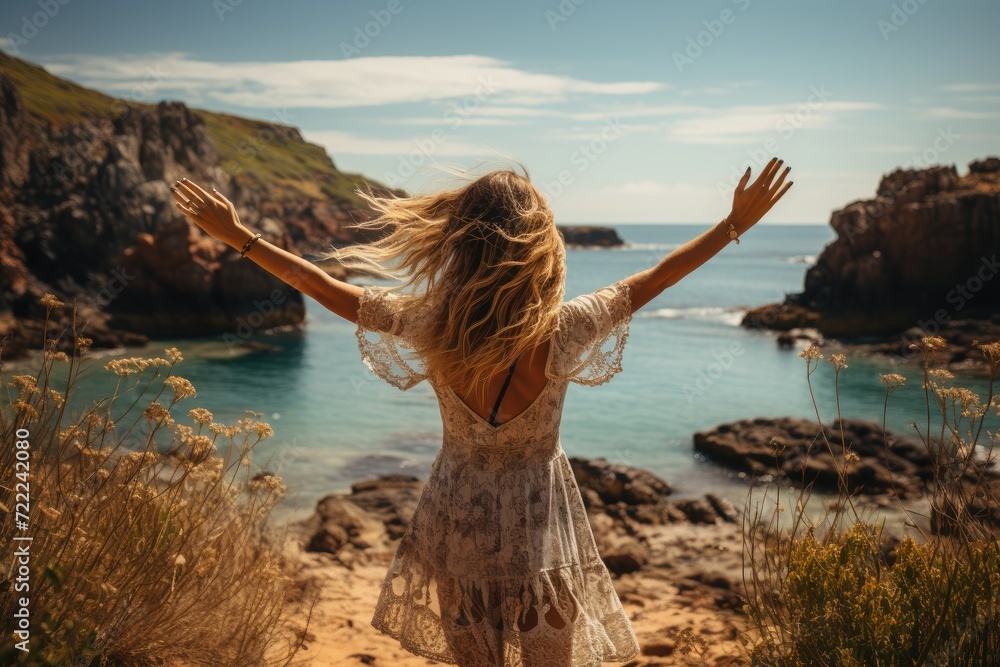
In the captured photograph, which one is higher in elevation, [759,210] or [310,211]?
[310,211]

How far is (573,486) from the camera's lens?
2.76 metres

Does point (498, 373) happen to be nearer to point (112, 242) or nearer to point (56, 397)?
point (56, 397)

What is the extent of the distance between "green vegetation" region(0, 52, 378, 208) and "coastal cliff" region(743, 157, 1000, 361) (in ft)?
99.9

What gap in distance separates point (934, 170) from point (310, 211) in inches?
1716

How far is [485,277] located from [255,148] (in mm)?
88382

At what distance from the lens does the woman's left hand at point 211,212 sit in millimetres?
2643

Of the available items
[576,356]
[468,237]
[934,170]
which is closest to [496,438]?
[576,356]

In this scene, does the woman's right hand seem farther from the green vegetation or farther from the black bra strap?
the green vegetation

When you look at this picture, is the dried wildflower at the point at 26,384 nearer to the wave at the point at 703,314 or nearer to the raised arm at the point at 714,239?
the raised arm at the point at 714,239

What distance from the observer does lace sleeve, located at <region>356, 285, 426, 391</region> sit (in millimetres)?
2586

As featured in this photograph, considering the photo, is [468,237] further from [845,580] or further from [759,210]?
[845,580]

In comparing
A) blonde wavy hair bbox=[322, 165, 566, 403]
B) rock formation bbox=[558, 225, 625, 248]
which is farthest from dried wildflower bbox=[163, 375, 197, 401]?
rock formation bbox=[558, 225, 625, 248]

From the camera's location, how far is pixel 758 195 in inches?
105

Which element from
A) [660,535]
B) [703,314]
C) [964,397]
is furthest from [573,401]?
[703,314]
